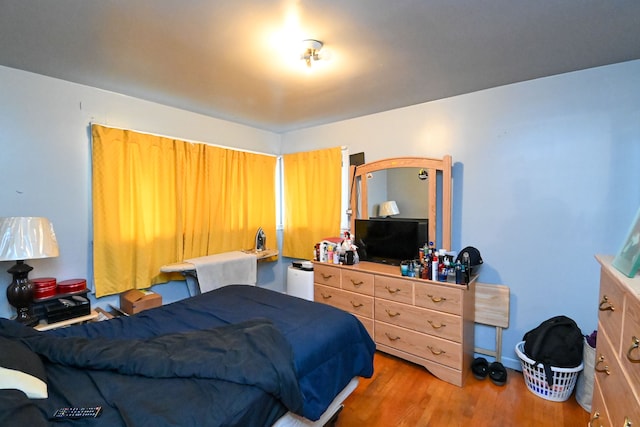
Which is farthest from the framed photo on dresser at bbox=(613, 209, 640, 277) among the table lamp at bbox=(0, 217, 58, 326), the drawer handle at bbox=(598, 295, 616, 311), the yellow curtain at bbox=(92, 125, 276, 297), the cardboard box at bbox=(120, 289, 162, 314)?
the yellow curtain at bbox=(92, 125, 276, 297)

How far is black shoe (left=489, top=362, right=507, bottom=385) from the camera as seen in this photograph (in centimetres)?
222

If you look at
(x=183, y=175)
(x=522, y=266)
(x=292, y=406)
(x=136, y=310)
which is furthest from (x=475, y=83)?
(x=136, y=310)

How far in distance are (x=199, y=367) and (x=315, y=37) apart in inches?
68.9

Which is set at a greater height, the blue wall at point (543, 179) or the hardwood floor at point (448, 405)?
the blue wall at point (543, 179)

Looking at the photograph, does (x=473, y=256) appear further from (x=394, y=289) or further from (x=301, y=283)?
(x=301, y=283)

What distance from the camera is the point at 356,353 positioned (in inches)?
67.7

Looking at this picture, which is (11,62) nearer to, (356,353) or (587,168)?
(356,353)

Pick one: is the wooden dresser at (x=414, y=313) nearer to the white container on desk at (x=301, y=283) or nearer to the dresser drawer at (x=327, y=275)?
the dresser drawer at (x=327, y=275)

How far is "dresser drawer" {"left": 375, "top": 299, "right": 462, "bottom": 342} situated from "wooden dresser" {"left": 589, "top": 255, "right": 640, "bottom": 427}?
91 cm

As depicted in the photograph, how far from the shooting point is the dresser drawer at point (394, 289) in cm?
240

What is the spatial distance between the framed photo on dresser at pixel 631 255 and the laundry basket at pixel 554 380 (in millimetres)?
1332

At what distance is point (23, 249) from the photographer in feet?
6.03

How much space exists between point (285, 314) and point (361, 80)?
1.79 m

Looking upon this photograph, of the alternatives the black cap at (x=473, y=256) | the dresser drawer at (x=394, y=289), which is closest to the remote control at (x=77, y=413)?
the dresser drawer at (x=394, y=289)
